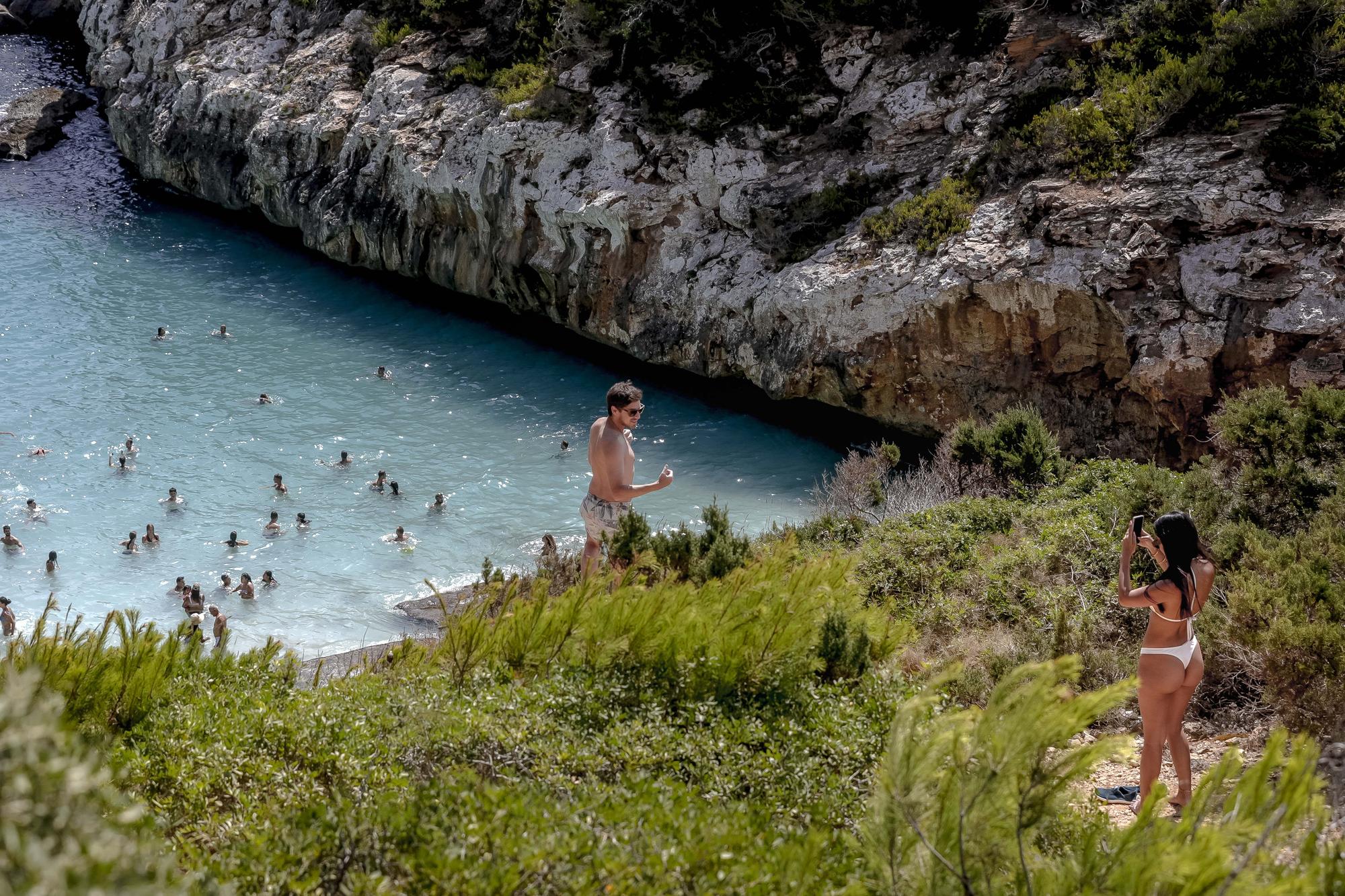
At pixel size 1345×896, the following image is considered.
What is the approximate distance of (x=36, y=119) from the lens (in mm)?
30828

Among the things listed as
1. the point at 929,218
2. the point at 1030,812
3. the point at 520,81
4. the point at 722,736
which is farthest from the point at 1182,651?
the point at 520,81

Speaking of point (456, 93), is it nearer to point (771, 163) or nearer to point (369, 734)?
point (771, 163)

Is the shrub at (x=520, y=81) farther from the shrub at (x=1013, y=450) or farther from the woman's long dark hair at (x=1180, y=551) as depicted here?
the woman's long dark hair at (x=1180, y=551)

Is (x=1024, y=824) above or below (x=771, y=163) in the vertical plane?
below

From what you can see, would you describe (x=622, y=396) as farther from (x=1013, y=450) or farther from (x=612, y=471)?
(x=1013, y=450)

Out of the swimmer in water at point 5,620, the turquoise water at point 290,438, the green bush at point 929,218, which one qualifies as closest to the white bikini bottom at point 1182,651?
the turquoise water at point 290,438

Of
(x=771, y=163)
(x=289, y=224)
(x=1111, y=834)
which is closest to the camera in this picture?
(x=1111, y=834)

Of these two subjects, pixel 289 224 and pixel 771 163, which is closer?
pixel 771 163

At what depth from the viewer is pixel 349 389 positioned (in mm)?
19828

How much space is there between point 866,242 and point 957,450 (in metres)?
4.37

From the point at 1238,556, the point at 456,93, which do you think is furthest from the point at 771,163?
the point at 1238,556

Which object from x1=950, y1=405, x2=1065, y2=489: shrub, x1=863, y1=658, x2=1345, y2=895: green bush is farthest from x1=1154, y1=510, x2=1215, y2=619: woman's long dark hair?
x1=950, y1=405, x2=1065, y2=489: shrub

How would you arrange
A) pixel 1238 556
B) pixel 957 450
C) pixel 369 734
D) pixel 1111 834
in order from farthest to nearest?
1. pixel 957 450
2. pixel 1238 556
3. pixel 369 734
4. pixel 1111 834

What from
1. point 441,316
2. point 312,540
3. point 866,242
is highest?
point 866,242
